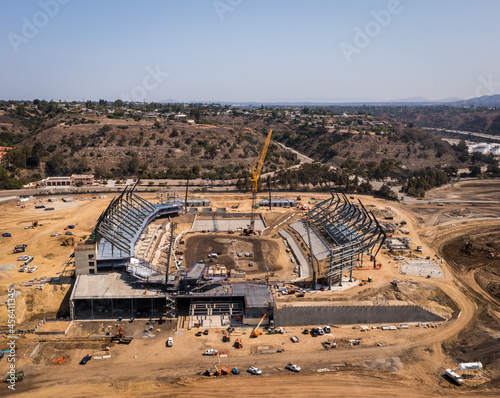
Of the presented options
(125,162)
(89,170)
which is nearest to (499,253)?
(125,162)

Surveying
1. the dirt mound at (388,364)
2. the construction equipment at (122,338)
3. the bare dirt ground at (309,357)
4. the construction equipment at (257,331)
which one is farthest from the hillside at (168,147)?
the dirt mound at (388,364)

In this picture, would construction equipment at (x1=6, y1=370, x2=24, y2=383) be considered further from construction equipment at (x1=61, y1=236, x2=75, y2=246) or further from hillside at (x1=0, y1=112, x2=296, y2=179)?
hillside at (x1=0, y1=112, x2=296, y2=179)

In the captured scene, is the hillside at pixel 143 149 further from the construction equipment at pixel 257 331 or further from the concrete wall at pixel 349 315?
the concrete wall at pixel 349 315

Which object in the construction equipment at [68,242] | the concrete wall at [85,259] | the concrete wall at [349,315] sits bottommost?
the concrete wall at [349,315]

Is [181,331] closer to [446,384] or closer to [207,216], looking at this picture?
[446,384]

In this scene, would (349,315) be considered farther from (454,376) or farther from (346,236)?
(346,236)

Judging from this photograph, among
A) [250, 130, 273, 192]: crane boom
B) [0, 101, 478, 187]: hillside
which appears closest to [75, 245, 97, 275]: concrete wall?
[250, 130, 273, 192]: crane boom
